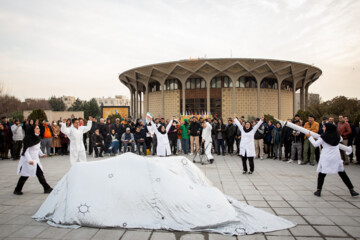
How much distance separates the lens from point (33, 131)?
6.30 m

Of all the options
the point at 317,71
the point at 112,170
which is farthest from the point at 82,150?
the point at 317,71

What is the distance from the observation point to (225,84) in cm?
3409

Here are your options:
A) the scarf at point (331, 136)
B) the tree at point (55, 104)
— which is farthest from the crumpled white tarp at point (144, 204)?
the tree at point (55, 104)

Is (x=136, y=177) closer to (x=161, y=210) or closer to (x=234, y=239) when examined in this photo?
(x=161, y=210)

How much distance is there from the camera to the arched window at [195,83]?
115ft

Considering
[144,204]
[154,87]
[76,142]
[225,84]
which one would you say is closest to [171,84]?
[154,87]

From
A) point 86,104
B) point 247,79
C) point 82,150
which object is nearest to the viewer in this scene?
point 82,150

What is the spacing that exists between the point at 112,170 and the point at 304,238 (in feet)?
10.7

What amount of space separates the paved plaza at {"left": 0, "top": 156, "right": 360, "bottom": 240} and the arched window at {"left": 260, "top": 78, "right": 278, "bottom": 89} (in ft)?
89.0

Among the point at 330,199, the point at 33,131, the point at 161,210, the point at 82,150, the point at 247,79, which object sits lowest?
the point at 330,199

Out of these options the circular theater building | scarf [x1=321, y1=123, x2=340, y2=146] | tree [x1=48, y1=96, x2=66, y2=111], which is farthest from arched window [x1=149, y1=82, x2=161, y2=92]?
tree [x1=48, y1=96, x2=66, y2=111]

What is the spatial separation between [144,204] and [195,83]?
3210 cm

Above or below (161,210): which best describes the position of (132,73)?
above

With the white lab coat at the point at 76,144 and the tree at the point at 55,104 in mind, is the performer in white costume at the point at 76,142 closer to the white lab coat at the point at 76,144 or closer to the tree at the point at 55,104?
the white lab coat at the point at 76,144
